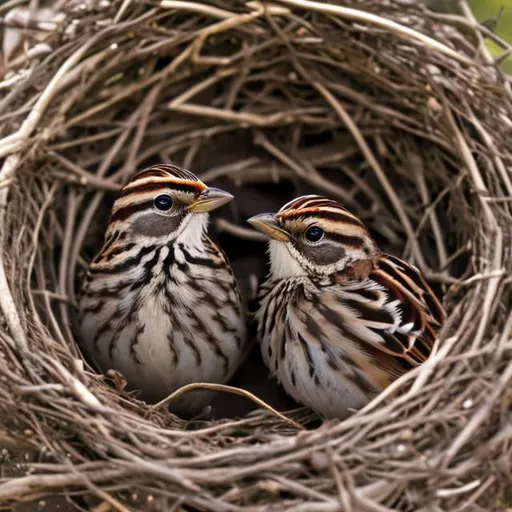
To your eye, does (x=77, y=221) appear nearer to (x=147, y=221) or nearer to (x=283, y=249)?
(x=147, y=221)

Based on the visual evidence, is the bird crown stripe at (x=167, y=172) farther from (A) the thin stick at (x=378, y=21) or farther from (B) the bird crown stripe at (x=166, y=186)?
(A) the thin stick at (x=378, y=21)

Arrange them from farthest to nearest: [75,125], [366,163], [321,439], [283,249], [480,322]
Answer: [366,163] → [75,125] → [283,249] → [480,322] → [321,439]

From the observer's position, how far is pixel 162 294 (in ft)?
13.3

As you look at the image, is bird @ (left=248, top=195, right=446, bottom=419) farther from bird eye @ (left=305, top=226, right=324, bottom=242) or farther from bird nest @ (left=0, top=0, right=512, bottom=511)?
bird nest @ (left=0, top=0, right=512, bottom=511)

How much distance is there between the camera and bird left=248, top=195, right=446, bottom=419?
151 inches

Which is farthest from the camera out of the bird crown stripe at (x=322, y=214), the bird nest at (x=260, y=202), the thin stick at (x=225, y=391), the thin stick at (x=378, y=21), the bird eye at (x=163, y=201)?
the thin stick at (x=378, y=21)

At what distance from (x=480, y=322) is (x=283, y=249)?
89 centimetres

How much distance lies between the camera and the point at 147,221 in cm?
416

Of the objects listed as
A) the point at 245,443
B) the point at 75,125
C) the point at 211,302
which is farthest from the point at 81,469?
the point at 75,125

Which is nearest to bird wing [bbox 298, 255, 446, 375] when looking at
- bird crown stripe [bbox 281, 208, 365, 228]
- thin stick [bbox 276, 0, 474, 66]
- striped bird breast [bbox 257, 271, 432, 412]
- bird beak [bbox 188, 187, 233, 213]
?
striped bird breast [bbox 257, 271, 432, 412]

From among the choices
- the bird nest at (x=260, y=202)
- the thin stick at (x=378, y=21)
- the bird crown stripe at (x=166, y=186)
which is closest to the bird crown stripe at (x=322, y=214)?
the bird crown stripe at (x=166, y=186)

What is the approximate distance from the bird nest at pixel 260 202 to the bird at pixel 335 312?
17 cm

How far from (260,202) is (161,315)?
47.3 inches

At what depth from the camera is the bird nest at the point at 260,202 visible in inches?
127
